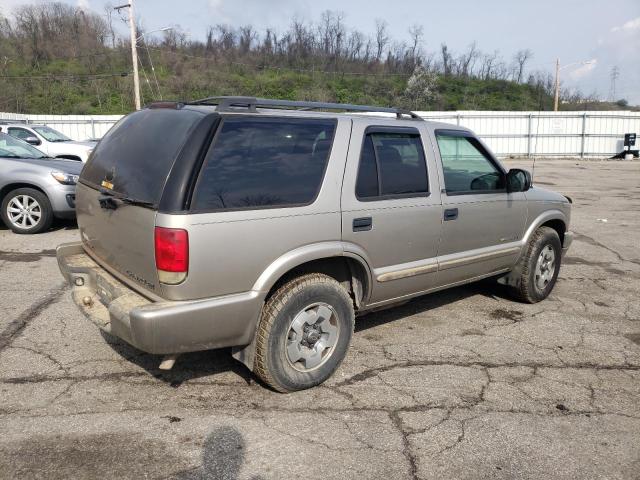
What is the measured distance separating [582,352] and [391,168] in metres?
2.16

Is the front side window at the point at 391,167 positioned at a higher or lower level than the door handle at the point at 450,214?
higher

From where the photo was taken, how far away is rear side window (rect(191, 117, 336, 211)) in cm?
306

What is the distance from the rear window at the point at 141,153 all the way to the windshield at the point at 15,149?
223 inches

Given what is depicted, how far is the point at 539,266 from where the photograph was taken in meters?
5.38

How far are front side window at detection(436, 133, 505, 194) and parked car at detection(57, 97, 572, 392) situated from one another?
0.09ft

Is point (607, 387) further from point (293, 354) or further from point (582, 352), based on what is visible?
point (293, 354)

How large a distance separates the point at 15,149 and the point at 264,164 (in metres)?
7.33

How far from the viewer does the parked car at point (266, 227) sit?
9.84 ft

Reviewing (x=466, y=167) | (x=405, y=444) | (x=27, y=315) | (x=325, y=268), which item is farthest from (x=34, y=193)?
(x=405, y=444)

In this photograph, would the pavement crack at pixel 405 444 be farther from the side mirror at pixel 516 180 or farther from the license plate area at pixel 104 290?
the side mirror at pixel 516 180

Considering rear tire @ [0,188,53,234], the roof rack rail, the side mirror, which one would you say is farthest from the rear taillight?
rear tire @ [0,188,53,234]

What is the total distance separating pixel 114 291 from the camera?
338cm

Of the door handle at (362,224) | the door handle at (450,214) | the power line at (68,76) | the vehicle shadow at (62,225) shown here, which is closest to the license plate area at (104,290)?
the door handle at (362,224)

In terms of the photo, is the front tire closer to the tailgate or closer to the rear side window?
the rear side window
